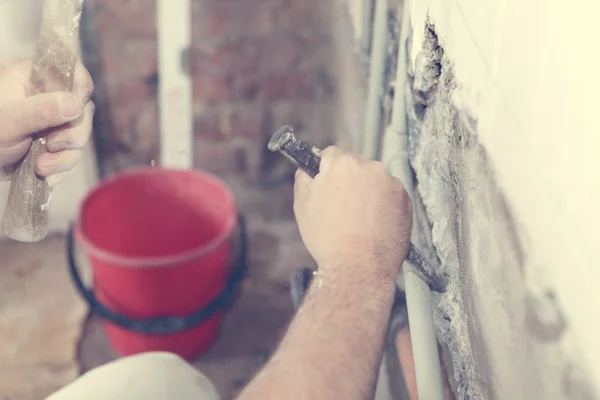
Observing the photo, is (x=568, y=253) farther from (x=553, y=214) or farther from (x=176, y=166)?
(x=176, y=166)

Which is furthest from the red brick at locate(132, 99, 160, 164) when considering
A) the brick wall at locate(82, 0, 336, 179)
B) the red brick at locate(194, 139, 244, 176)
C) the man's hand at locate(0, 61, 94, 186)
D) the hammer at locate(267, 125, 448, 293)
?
the hammer at locate(267, 125, 448, 293)

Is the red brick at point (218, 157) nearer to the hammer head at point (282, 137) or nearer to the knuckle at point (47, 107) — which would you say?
the knuckle at point (47, 107)

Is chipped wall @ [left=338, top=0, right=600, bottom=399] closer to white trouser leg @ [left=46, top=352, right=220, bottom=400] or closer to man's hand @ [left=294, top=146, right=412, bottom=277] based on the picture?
man's hand @ [left=294, top=146, right=412, bottom=277]

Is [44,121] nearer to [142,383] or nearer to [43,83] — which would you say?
[43,83]

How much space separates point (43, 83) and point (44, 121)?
5 cm

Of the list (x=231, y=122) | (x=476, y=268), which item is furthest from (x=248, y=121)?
(x=476, y=268)

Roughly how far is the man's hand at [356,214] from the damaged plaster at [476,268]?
0.20 feet

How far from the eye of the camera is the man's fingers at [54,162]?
2.71 feet

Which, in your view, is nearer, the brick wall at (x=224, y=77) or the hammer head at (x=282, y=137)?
the hammer head at (x=282, y=137)

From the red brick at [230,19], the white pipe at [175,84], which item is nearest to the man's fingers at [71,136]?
the white pipe at [175,84]

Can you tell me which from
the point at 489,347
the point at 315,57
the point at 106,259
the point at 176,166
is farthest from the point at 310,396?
the point at 315,57

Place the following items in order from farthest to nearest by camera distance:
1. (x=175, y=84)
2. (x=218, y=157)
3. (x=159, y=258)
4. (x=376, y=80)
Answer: (x=218, y=157), (x=175, y=84), (x=159, y=258), (x=376, y=80)

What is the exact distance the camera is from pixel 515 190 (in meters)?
0.47

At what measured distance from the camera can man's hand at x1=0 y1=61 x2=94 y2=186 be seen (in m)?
0.77
